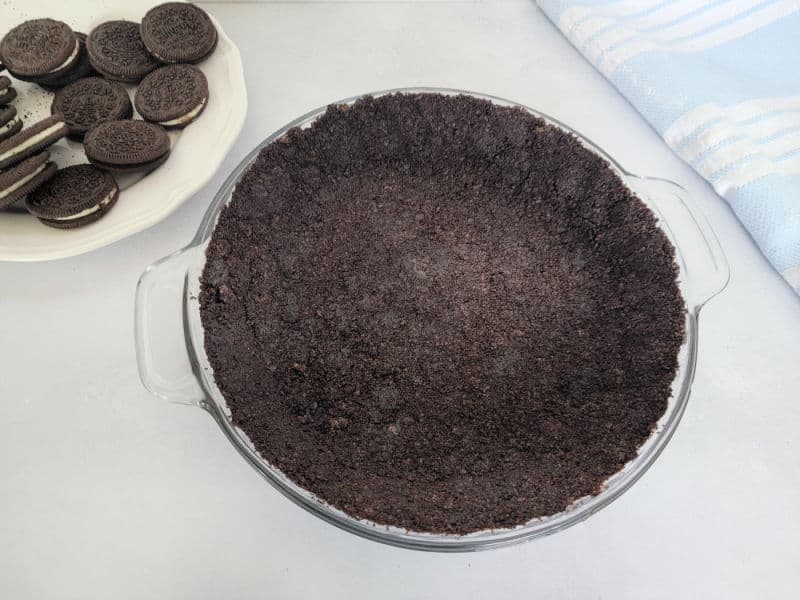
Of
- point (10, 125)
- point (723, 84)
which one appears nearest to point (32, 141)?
point (10, 125)

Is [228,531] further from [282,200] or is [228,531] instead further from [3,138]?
[3,138]

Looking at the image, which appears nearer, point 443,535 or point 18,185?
point 443,535

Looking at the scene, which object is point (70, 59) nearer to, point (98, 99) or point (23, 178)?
point (98, 99)

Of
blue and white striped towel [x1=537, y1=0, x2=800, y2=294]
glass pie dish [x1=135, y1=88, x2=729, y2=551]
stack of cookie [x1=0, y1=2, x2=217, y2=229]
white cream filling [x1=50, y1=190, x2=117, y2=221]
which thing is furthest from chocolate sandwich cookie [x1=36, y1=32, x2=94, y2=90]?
blue and white striped towel [x1=537, y1=0, x2=800, y2=294]

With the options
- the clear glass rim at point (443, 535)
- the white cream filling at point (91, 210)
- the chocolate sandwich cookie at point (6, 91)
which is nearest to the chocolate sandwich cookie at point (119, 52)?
the chocolate sandwich cookie at point (6, 91)

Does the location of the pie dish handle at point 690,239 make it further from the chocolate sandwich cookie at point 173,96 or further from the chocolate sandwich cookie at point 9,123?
the chocolate sandwich cookie at point 9,123

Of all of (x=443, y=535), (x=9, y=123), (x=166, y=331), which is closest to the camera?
(x=443, y=535)
